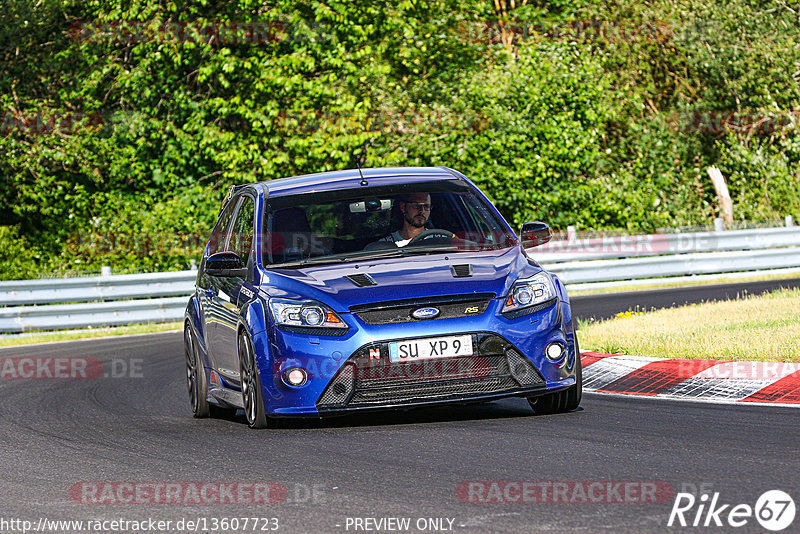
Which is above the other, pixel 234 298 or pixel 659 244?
pixel 234 298

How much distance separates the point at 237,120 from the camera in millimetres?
30312

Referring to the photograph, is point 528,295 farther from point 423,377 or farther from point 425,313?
point 423,377

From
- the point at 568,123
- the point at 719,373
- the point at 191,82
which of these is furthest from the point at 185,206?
the point at 719,373

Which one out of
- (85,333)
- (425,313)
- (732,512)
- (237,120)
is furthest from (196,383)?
(237,120)

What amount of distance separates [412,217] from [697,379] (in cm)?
239

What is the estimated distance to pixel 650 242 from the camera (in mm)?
26109

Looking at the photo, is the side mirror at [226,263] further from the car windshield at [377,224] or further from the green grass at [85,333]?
the green grass at [85,333]

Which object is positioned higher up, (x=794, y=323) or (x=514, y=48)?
(x=514, y=48)

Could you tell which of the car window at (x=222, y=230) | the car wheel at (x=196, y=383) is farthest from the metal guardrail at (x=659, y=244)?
the car wheel at (x=196, y=383)

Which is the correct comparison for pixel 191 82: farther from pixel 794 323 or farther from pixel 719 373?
pixel 719 373

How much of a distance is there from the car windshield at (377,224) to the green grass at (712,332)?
2.21 m

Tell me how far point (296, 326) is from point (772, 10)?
30.8 metres

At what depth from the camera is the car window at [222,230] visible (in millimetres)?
10672

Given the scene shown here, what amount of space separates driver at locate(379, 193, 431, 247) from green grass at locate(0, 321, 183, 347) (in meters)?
12.7
